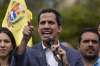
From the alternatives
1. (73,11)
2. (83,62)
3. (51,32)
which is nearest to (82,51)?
(83,62)

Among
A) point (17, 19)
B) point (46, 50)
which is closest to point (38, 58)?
point (46, 50)

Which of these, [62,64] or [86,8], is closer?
[62,64]

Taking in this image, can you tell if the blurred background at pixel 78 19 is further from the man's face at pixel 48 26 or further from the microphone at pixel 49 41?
the microphone at pixel 49 41

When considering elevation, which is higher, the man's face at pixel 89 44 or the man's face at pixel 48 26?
the man's face at pixel 48 26

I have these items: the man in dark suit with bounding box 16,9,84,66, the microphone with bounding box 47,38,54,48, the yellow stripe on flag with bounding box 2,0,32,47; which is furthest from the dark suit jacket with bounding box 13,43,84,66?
the yellow stripe on flag with bounding box 2,0,32,47

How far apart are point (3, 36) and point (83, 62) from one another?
1.25m

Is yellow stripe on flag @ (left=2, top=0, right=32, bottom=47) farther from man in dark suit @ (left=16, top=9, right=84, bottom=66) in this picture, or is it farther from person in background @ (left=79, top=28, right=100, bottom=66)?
person in background @ (left=79, top=28, right=100, bottom=66)

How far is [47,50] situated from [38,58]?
160mm

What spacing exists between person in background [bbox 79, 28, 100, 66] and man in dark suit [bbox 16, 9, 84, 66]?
271 millimetres

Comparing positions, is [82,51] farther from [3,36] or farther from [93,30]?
[3,36]

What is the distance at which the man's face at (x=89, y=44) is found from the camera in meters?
8.88

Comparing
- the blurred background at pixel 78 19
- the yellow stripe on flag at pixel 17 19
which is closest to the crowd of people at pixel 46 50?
the yellow stripe on flag at pixel 17 19

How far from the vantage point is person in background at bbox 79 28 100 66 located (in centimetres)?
889

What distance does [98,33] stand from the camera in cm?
898
